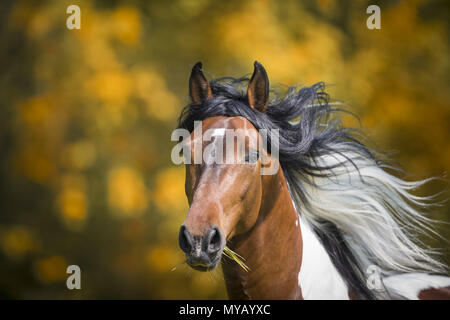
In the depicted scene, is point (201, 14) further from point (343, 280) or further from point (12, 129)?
point (343, 280)

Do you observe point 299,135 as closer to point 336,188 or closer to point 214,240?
point 336,188

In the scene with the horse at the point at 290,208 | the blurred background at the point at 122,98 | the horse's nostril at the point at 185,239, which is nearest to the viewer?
the horse's nostril at the point at 185,239

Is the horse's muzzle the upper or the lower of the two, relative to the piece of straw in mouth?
upper

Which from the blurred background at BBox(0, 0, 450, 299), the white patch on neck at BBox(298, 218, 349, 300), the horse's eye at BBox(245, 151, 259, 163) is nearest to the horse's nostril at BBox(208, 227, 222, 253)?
the horse's eye at BBox(245, 151, 259, 163)

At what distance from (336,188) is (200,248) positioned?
0.62 meters

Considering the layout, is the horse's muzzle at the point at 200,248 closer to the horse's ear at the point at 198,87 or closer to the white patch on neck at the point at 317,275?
the white patch on neck at the point at 317,275

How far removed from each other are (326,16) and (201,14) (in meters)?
0.83

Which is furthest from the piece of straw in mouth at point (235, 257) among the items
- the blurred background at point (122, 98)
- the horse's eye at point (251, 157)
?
the blurred background at point (122, 98)

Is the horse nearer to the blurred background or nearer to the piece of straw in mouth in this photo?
the piece of straw in mouth

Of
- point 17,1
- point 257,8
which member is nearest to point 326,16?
point 257,8

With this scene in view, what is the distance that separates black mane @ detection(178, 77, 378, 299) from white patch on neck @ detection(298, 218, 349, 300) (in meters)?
0.04

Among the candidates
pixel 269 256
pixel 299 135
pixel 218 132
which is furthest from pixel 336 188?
pixel 218 132

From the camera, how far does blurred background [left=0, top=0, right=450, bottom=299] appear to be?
98.2 inches

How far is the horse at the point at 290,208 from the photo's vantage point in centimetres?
110
